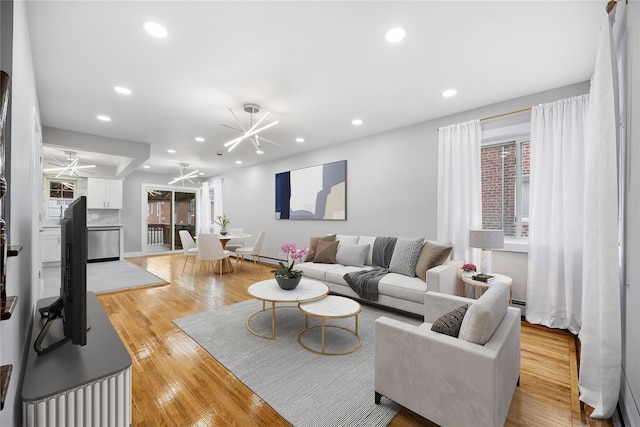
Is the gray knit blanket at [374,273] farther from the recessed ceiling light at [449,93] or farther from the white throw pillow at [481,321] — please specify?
the recessed ceiling light at [449,93]

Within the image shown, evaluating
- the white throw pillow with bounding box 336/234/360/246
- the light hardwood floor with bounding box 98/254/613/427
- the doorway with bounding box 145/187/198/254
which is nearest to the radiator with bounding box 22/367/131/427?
the light hardwood floor with bounding box 98/254/613/427

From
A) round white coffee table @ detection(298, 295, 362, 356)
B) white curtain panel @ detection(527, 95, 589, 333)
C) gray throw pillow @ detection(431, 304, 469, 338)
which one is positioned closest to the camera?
gray throw pillow @ detection(431, 304, 469, 338)

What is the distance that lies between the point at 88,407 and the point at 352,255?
350 cm

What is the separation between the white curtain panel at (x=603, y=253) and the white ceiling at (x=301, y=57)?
21.9 inches

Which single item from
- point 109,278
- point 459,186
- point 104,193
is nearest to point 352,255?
point 459,186

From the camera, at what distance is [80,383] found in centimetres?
117

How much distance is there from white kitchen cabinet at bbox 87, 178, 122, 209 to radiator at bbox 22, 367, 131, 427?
7.72 m

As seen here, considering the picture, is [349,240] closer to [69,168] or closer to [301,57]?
[301,57]

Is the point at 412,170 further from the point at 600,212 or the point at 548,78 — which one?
the point at 600,212

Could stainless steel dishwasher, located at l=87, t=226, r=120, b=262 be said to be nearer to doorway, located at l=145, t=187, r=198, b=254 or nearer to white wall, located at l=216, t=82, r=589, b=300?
doorway, located at l=145, t=187, r=198, b=254

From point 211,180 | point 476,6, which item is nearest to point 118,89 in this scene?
point 476,6

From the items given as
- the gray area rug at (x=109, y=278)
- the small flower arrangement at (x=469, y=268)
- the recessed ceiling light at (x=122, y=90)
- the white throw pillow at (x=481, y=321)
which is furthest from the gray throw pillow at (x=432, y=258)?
the gray area rug at (x=109, y=278)

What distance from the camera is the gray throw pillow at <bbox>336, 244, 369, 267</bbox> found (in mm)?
4301

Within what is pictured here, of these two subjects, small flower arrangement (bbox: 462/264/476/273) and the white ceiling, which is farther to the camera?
small flower arrangement (bbox: 462/264/476/273)
